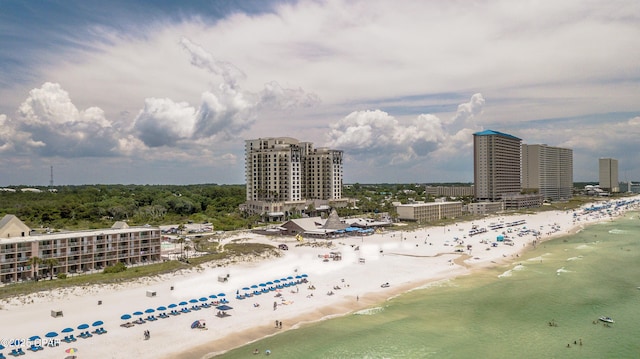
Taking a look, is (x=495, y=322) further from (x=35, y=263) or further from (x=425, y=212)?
(x=425, y=212)

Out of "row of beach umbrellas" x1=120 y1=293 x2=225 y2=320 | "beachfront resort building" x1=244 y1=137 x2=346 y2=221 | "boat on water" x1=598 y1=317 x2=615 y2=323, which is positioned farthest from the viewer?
"beachfront resort building" x1=244 y1=137 x2=346 y2=221

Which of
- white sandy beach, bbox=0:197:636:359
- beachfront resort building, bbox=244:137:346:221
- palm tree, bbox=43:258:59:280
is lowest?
white sandy beach, bbox=0:197:636:359

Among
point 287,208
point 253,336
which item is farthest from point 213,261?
point 287,208

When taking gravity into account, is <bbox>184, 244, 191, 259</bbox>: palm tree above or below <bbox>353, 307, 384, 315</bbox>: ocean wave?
above

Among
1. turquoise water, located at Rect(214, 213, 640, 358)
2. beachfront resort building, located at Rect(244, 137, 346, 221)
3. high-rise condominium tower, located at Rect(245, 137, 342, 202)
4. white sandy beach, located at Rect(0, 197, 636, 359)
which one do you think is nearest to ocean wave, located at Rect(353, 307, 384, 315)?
turquoise water, located at Rect(214, 213, 640, 358)

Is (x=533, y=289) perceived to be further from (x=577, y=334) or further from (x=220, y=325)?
(x=220, y=325)

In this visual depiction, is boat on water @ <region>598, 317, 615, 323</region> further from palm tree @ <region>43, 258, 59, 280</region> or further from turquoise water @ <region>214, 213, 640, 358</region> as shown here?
palm tree @ <region>43, 258, 59, 280</region>

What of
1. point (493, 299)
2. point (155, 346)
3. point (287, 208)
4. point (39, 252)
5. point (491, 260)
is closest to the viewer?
point (155, 346)
